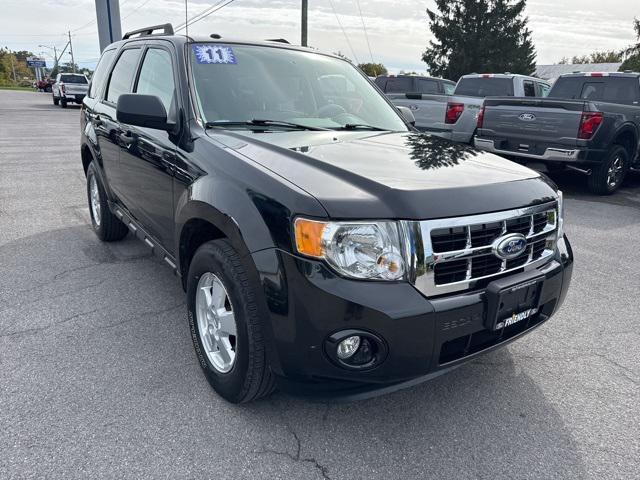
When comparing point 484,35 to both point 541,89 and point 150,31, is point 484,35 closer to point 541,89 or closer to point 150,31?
point 541,89

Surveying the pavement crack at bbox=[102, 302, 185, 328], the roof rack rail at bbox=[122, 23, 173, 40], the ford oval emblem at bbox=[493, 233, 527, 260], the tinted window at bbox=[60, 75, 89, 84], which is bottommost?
the pavement crack at bbox=[102, 302, 185, 328]

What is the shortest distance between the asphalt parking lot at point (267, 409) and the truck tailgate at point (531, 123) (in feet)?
12.4

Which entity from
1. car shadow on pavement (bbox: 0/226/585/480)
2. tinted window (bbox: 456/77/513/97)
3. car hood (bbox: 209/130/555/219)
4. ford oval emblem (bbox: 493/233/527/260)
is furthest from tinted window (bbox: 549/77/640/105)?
ford oval emblem (bbox: 493/233/527/260)

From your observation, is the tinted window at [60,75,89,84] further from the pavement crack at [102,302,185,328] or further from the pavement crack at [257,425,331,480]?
the pavement crack at [257,425,331,480]

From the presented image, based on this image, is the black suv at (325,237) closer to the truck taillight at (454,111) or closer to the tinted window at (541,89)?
the truck taillight at (454,111)

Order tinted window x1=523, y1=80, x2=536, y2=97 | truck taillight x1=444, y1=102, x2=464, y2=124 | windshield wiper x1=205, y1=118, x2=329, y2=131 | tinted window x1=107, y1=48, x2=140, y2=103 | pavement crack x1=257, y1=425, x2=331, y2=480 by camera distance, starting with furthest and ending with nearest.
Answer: tinted window x1=523, y1=80, x2=536, y2=97 < truck taillight x1=444, y1=102, x2=464, y2=124 < tinted window x1=107, y1=48, x2=140, y2=103 < windshield wiper x1=205, y1=118, x2=329, y2=131 < pavement crack x1=257, y1=425, x2=331, y2=480

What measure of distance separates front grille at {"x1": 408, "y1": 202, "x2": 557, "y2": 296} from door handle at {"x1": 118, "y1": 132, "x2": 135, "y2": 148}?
7.99ft

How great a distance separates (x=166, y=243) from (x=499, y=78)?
367 inches

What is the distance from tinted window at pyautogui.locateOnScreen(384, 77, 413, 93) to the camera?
12.1 m

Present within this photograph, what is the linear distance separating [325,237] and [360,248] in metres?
0.15

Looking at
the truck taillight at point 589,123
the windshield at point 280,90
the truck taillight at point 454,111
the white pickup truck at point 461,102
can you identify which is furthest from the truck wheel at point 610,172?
the windshield at point 280,90

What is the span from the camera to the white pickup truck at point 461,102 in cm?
955

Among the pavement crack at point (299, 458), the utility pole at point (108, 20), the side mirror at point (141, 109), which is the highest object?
the utility pole at point (108, 20)

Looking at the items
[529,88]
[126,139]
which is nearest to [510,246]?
[126,139]
